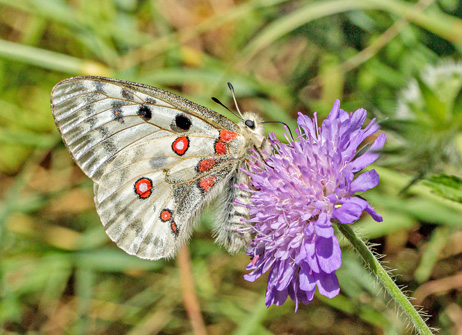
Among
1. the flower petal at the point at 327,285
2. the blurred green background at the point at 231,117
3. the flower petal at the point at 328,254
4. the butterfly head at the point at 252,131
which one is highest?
the flower petal at the point at 328,254

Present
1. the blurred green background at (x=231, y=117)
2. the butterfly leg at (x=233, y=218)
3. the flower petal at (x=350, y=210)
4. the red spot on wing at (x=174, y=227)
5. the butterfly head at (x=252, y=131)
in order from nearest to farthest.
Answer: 1. the flower petal at (x=350, y=210)
2. the butterfly leg at (x=233, y=218)
3. the butterfly head at (x=252, y=131)
4. the red spot on wing at (x=174, y=227)
5. the blurred green background at (x=231, y=117)

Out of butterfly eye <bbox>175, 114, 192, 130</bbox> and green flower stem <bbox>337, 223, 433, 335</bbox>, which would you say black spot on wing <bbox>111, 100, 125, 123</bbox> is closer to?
butterfly eye <bbox>175, 114, 192, 130</bbox>

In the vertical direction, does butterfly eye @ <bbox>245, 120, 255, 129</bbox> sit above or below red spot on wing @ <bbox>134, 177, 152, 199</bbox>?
above

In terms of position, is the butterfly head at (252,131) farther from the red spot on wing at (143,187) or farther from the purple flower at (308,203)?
the red spot on wing at (143,187)

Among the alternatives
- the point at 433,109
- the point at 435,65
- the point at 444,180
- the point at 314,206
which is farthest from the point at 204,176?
the point at 435,65

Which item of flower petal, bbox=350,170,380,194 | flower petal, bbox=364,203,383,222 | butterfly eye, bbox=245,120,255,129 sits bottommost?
butterfly eye, bbox=245,120,255,129

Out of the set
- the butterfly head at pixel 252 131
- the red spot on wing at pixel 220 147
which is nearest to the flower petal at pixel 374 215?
the butterfly head at pixel 252 131

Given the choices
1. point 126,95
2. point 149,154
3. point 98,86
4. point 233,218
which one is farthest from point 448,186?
point 98,86

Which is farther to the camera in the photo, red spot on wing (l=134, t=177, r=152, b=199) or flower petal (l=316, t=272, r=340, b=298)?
red spot on wing (l=134, t=177, r=152, b=199)

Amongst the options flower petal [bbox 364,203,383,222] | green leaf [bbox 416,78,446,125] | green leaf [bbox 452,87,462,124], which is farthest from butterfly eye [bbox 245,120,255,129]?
green leaf [bbox 452,87,462,124]
